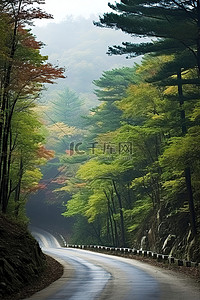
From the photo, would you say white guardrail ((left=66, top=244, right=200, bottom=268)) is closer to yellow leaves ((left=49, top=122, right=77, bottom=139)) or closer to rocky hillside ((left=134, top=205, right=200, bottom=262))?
rocky hillside ((left=134, top=205, right=200, bottom=262))

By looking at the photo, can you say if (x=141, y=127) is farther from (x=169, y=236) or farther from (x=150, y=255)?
(x=150, y=255)

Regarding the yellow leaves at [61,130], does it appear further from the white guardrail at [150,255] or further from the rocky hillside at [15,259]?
the rocky hillside at [15,259]

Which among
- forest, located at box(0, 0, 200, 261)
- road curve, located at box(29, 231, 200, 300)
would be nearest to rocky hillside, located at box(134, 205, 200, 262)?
forest, located at box(0, 0, 200, 261)

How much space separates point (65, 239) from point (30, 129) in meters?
48.6

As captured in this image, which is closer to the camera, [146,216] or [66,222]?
[146,216]

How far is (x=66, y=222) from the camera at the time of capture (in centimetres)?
8044

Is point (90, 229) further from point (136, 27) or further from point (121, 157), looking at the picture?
point (136, 27)

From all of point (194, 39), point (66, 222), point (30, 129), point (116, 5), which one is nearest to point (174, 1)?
point (194, 39)

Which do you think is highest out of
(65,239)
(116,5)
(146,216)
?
(116,5)

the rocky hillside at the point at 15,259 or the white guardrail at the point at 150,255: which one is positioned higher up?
the rocky hillside at the point at 15,259

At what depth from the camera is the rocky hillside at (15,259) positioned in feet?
46.1

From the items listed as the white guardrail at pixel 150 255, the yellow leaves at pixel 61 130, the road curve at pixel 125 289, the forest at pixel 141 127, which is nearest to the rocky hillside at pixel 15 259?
the road curve at pixel 125 289

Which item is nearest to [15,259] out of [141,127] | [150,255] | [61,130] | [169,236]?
[150,255]

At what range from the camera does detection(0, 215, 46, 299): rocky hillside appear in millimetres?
14062
